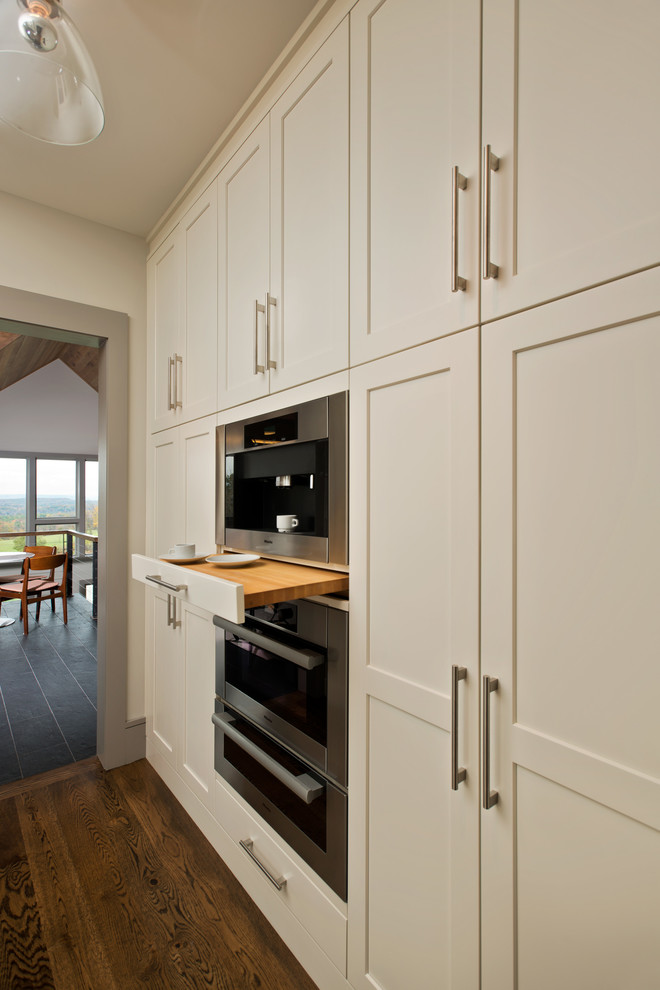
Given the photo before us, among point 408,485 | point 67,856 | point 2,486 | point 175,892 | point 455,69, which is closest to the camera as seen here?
point 455,69

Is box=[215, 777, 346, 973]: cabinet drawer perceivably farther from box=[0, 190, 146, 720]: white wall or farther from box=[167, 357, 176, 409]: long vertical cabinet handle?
box=[167, 357, 176, 409]: long vertical cabinet handle

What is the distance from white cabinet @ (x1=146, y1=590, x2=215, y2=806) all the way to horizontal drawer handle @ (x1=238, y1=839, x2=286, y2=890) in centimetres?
30

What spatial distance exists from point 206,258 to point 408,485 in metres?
1.41

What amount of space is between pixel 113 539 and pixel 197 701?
0.94m

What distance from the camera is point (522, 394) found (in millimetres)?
815

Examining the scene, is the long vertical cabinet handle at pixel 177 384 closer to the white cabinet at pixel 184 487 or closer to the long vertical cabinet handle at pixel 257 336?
the white cabinet at pixel 184 487

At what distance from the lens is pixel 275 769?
135 centimetres

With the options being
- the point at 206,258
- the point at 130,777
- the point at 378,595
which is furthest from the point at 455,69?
the point at 130,777

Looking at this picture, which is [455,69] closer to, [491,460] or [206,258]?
[491,460]

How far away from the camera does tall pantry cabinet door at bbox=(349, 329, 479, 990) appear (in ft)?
2.95

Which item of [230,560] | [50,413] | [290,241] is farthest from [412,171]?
[50,413]

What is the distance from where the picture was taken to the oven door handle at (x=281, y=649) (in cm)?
120

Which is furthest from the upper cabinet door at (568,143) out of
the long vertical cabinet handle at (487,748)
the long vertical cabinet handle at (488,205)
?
the long vertical cabinet handle at (487,748)

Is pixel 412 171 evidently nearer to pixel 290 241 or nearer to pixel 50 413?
pixel 290 241
